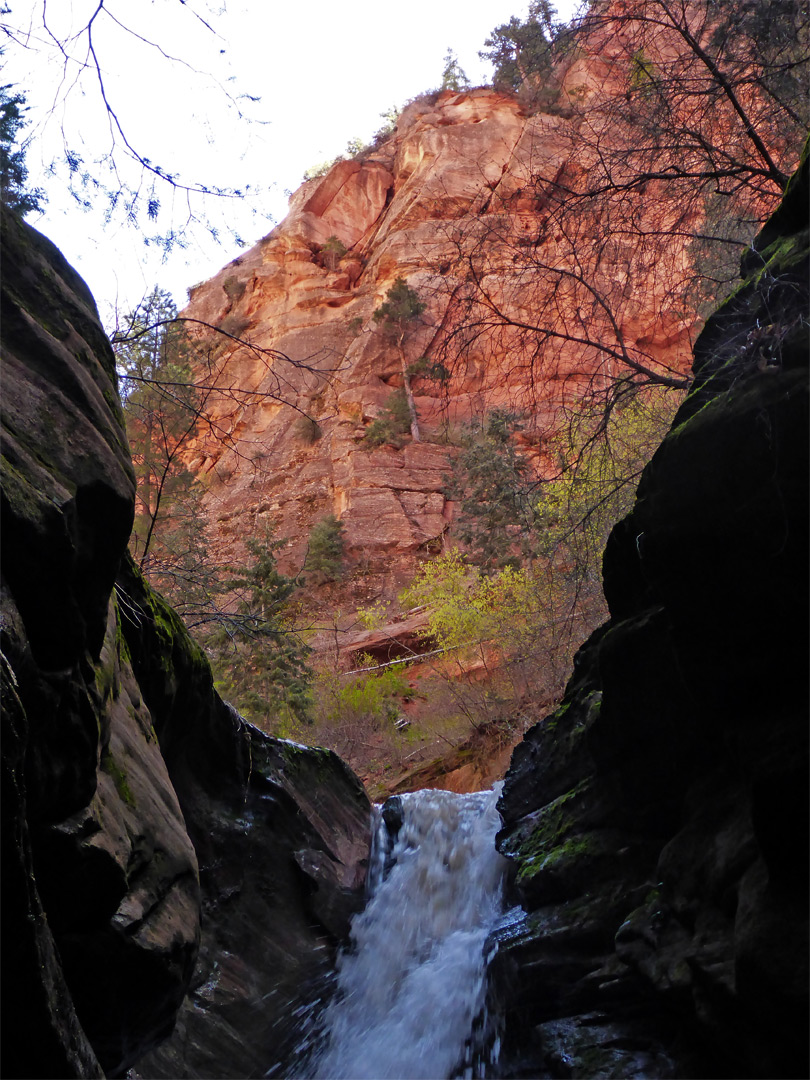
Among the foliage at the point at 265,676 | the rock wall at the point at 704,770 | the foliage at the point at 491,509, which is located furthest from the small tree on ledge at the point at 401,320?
the rock wall at the point at 704,770

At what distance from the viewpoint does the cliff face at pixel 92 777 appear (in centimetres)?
273

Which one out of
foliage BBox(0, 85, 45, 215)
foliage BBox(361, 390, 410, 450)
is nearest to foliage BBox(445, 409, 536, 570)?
foliage BBox(361, 390, 410, 450)

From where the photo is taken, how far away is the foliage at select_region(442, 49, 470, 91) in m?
43.9

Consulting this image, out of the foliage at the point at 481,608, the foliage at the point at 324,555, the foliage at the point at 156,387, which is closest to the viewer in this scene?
the foliage at the point at 156,387

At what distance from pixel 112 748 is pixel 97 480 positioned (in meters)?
1.71

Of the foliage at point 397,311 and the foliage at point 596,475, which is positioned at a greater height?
the foliage at point 397,311

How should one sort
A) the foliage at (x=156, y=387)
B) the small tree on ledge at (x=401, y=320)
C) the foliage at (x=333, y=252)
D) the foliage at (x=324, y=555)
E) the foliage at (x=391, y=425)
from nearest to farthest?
1. the foliage at (x=156, y=387)
2. the foliage at (x=324, y=555)
3. the foliage at (x=391, y=425)
4. the small tree on ledge at (x=401, y=320)
5. the foliage at (x=333, y=252)

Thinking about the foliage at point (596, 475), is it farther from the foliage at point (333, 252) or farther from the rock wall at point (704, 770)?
the foliage at point (333, 252)

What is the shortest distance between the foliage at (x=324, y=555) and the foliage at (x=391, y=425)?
5081 millimetres

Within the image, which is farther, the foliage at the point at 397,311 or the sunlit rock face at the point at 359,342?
the foliage at the point at 397,311

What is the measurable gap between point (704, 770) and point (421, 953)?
4072 millimetres

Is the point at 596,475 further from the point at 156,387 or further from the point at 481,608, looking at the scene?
the point at 481,608

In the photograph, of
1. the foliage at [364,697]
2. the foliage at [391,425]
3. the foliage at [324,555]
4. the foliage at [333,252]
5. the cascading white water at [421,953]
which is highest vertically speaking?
the foliage at [333,252]

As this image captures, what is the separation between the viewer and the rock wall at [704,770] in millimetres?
3551
